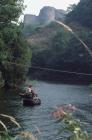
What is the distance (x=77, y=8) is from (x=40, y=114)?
120 m

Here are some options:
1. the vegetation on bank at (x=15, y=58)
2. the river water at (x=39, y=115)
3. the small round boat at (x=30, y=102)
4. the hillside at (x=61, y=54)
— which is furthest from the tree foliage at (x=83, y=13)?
the small round boat at (x=30, y=102)

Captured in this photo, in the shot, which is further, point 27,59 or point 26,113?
point 27,59

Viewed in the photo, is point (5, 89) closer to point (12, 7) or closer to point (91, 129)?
point (12, 7)

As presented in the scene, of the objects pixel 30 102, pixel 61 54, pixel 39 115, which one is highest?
pixel 39 115

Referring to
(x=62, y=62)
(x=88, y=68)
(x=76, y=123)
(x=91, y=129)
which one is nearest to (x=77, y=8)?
(x=62, y=62)

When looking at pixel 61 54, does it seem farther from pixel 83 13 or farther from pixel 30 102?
pixel 30 102

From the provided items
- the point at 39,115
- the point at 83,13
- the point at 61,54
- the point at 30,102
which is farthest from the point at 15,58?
the point at 83,13

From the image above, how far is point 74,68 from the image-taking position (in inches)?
5423

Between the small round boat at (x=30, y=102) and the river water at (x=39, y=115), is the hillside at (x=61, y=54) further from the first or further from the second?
the small round boat at (x=30, y=102)

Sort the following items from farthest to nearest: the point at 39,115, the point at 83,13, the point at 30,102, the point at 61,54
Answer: the point at 83,13 < the point at 61,54 < the point at 30,102 < the point at 39,115

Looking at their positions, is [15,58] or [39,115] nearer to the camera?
[39,115]

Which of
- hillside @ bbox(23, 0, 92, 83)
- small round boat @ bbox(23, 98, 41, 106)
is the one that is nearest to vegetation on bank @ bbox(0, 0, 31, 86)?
small round boat @ bbox(23, 98, 41, 106)

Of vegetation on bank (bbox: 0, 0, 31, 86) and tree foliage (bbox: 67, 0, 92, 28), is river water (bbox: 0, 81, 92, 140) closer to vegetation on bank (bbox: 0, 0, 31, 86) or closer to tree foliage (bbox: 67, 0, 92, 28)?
vegetation on bank (bbox: 0, 0, 31, 86)

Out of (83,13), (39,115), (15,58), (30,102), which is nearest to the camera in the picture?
(39,115)
